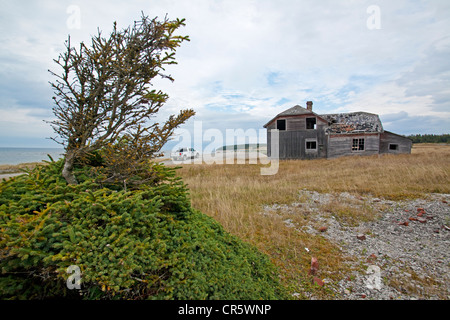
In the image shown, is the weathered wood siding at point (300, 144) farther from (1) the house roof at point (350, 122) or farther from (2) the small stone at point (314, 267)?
(2) the small stone at point (314, 267)

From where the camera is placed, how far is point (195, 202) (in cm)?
779

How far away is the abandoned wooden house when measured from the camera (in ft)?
74.5

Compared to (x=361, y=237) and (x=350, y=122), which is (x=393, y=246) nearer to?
(x=361, y=237)

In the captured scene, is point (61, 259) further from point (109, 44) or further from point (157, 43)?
point (157, 43)

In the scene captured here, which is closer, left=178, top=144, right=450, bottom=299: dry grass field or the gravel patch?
the gravel patch

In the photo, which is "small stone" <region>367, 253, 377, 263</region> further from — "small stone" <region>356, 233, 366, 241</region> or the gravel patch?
"small stone" <region>356, 233, 366, 241</region>

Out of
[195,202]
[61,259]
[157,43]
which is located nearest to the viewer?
[61,259]

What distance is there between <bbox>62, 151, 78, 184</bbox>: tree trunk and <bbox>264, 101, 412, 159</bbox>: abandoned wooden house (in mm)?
23456

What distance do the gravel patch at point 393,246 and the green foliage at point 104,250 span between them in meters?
1.82

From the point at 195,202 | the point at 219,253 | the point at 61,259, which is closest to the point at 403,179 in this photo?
the point at 195,202

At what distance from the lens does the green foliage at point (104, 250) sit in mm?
1810

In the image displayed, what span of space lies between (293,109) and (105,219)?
81.6 ft

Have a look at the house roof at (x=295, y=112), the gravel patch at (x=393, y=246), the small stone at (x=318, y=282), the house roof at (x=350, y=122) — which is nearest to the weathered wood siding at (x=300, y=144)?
the house roof at (x=350, y=122)

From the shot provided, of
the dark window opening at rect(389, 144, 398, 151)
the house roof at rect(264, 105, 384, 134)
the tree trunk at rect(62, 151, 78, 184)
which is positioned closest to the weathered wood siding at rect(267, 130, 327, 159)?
the house roof at rect(264, 105, 384, 134)
